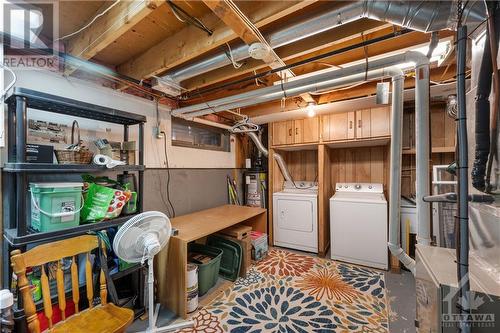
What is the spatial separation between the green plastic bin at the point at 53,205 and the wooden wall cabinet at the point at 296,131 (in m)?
2.71

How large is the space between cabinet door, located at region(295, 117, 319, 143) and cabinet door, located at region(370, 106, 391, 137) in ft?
2.36

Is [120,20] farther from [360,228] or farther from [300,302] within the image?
[360,228]

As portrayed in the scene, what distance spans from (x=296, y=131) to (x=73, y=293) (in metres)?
3.08

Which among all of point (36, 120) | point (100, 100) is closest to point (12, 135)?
point (36, 120)

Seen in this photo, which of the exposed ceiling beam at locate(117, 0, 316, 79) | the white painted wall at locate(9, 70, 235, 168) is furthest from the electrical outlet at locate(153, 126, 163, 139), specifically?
the exposed ceiling beam at locate(117, 0, 316, 79)

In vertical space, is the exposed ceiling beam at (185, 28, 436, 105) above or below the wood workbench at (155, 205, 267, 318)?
above

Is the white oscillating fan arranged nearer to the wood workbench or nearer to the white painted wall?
the wood workbench

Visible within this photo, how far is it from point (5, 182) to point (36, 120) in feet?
1.61

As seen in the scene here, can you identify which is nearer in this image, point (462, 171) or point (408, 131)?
point (462, 171)

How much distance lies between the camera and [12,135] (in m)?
1.31

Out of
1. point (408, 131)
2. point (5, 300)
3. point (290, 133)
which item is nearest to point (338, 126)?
point (290, 133)

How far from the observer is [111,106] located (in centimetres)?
213

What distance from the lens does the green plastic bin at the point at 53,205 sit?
1.36 metres

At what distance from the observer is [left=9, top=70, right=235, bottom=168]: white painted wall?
1.67 metres
